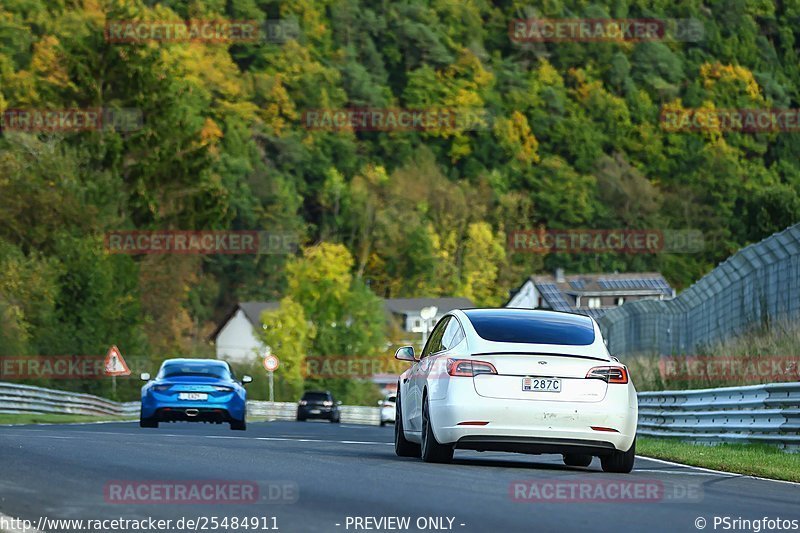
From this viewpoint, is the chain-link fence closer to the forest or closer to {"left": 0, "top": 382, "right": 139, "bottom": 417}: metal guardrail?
{"left": 0, "top": 382, "right": 139, "bottom": 417}: metal guardrail

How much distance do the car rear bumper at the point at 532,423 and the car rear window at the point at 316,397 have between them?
52.9m

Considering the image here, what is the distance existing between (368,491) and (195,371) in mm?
18513

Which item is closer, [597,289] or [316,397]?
[316,397]

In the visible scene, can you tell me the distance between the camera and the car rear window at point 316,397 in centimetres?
6825

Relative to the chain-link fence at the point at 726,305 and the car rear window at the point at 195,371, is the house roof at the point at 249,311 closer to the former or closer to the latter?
the chain-link fence at the point at 726,305

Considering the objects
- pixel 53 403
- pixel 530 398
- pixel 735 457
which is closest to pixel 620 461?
pixel 530 398

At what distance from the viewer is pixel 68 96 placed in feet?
290

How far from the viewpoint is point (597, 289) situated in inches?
5694

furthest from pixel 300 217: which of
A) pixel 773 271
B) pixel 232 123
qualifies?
pixel 773 271

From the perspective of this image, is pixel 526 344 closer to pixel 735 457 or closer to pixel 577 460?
pixel 577 460

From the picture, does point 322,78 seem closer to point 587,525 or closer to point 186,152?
point 186,152

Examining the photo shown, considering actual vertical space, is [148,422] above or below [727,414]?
below

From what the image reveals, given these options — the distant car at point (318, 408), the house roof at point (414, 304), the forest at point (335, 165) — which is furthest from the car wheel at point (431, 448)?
the house roof at point (414, 304)

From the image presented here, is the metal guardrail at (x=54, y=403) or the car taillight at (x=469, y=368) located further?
the metal guardrail at (x=54, y=403)
